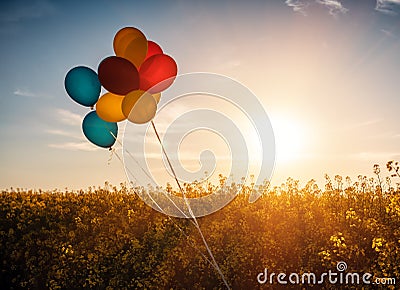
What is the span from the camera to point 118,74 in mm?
4699

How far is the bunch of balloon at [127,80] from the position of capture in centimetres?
473

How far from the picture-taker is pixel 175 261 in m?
6.52

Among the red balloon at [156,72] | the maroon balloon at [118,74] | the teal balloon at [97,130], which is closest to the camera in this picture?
the maroon balloon at [118,74]

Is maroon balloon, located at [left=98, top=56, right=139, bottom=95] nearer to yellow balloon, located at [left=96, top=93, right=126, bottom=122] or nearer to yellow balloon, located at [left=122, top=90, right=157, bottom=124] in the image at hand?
yellow balloon, located at [left=122, top=90, right=157, bottom=124]

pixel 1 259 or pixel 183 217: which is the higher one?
pixel 183 217

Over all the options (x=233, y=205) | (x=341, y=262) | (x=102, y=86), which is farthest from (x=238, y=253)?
(x=102, y=86)

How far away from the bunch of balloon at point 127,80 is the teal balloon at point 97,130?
16cm

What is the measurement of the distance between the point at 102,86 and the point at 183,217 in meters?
2.42

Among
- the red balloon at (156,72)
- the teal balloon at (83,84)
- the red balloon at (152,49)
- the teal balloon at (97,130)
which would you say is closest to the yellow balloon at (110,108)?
the teal balloon at (83,84)

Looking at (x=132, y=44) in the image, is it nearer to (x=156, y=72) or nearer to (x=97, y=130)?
(x=156, y=72)

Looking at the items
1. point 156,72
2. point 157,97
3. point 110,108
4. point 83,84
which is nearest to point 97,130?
point 110,108

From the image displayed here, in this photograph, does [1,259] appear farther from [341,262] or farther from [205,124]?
[341,262]

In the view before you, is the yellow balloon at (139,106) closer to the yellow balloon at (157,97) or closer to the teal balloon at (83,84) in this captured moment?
the yellow balloon at (157,97)

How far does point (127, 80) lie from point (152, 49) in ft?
1.74
